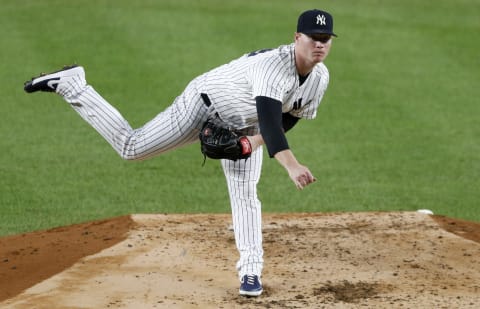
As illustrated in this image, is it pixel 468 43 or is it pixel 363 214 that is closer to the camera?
pixel 363 214

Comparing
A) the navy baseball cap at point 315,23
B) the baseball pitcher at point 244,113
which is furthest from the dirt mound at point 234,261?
the navy baseball cap at point 315,23

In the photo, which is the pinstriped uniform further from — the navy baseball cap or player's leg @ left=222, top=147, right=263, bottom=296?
the navy baseball cap

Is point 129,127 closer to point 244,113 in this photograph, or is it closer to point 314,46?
point 244,113

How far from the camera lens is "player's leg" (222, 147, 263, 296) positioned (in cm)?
665

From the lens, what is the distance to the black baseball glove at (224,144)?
6.09 metres

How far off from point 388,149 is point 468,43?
13.5 ft

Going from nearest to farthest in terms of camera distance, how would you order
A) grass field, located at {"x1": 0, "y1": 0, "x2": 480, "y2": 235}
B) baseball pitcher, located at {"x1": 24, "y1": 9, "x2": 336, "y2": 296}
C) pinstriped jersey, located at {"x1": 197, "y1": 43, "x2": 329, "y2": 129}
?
baseball pitcher, located at {"x1": 24, "y1": 9, "x2": 336, "y2": 296} → pinstriped jersey, located at {"x1": 197, "y1": 43, "x2": 329, "y2": 129} → grass field, located at {"x1": 0, "y1": 0, "x2": 480, "y2": 235}

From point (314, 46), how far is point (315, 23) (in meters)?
0.13

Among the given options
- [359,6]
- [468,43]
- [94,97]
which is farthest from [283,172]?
[359,6]

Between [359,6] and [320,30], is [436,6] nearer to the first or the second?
[359,6]

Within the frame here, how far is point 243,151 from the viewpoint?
20.1ft

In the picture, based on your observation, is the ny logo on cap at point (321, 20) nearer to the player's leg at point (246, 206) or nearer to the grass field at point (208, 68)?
the player's leg at point (246, 206)

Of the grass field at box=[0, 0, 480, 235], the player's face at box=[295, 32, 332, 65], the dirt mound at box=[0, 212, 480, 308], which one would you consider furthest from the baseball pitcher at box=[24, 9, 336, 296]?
the grass field at box=[0, 0, 480, 235]

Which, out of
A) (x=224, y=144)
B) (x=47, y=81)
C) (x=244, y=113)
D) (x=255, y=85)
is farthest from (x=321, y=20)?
(x=47, y=81)
